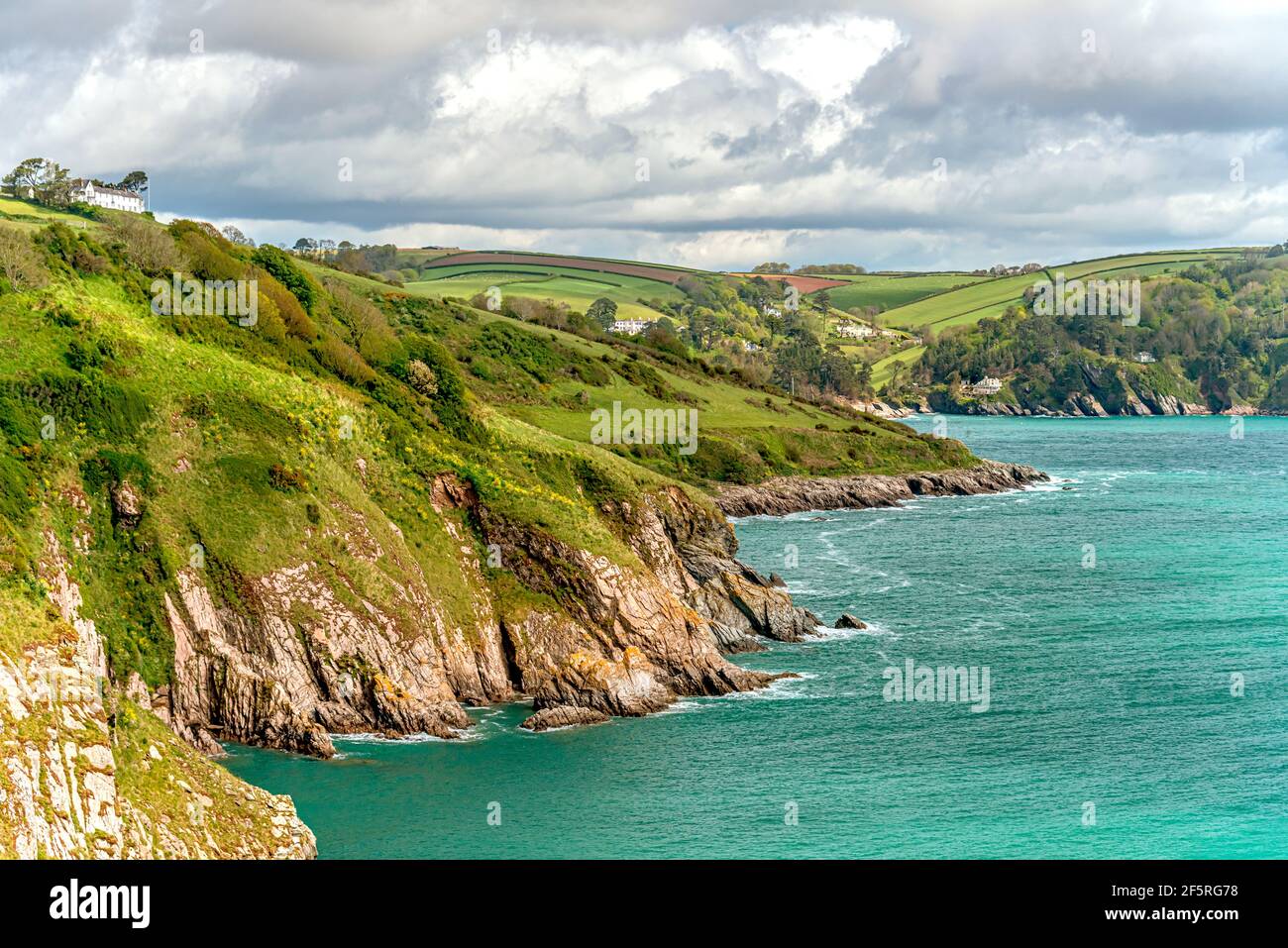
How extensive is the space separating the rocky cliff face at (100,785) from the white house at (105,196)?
117227 millimetres

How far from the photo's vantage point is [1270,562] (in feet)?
368

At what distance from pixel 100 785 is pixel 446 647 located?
2616 centimetres

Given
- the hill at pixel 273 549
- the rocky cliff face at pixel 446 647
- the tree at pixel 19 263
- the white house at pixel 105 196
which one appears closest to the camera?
the hill at pixel 273 549

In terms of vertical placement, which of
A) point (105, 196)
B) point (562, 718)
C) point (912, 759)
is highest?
point (105, 196)

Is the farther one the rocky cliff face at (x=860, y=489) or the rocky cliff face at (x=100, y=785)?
the rocky cliff face at (x=860, y=489)

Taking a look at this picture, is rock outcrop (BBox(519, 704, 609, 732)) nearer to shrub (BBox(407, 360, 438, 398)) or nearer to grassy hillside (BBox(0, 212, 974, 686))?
grassy hillside (BBox(0, 212, 974, 686))

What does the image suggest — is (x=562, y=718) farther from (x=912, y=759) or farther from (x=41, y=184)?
(x=41, y=184)

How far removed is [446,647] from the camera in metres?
65.9

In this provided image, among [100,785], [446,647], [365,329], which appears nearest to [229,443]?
[446,647]

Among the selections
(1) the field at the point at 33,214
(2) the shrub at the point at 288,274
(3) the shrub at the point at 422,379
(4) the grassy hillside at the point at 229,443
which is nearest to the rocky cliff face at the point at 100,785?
(4) the grassy hillside at the point at 229,443

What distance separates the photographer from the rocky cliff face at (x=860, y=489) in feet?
477

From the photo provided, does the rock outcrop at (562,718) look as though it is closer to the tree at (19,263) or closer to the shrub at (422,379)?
the shrub at (422,379)

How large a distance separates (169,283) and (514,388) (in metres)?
75.6

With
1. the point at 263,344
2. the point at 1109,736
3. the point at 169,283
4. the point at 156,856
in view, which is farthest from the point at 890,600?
the point at 156,856
